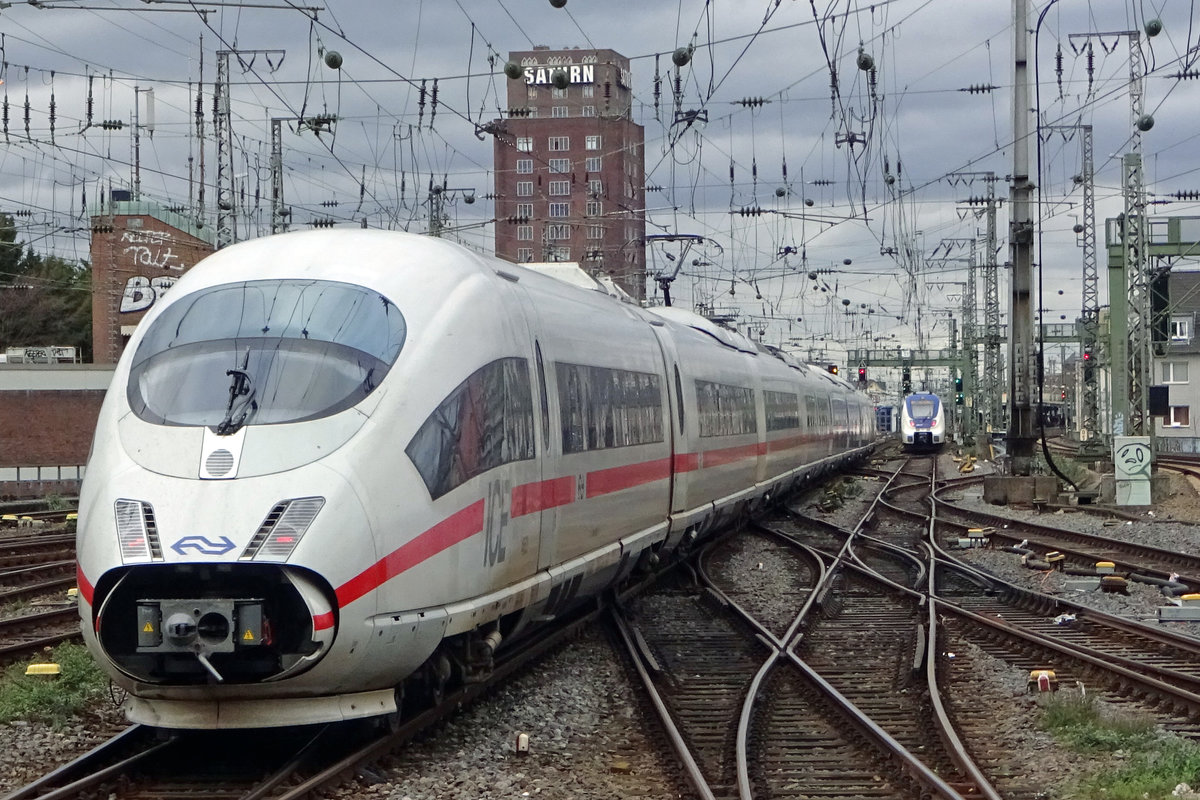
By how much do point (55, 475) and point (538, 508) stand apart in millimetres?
35529

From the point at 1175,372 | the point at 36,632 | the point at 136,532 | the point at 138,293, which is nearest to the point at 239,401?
the point at 136,532

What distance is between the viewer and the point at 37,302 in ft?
221

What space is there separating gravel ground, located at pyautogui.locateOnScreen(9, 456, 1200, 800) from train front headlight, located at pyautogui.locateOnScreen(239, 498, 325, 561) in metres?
1.32

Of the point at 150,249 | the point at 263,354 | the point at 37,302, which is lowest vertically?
the point at 263,354

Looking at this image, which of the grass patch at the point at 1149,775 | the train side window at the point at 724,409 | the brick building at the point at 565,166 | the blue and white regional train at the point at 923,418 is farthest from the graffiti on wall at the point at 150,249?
the grass patch at the point at 1149,775

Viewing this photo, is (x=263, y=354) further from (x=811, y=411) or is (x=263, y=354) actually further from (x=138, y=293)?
(x=138, y=293)

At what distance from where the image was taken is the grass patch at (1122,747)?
812 centimetres

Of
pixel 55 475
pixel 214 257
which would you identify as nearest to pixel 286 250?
pixel 214 257

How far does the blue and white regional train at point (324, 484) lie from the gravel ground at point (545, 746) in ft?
1.47

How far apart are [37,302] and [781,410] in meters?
48.2

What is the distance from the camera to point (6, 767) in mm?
8523

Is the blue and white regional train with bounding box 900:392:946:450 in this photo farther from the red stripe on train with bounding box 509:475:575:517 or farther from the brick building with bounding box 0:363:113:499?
the red stripe on train with bounding box 509:475:575:517

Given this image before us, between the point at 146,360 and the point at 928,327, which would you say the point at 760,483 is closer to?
the point at 146,360

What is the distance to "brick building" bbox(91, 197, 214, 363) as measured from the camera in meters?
53.2
